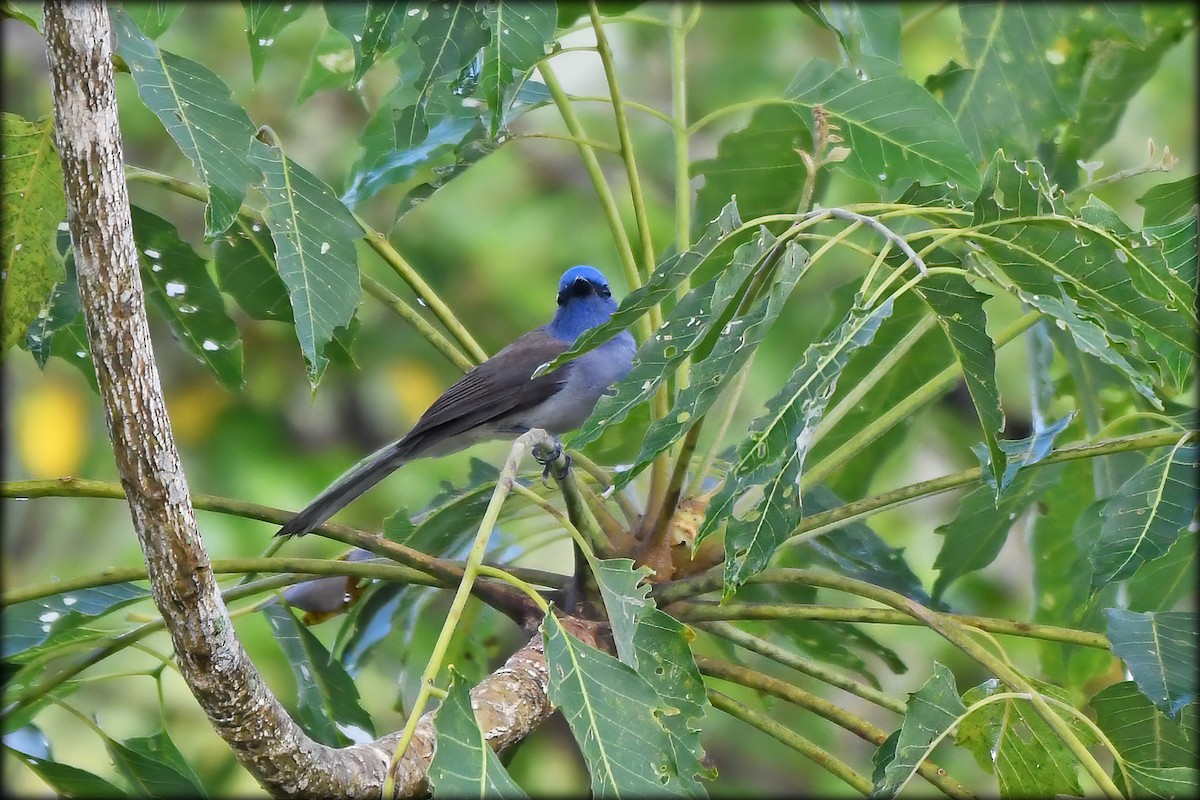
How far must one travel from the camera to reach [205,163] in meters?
1.66

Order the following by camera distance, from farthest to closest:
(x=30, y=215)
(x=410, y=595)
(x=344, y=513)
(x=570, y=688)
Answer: (x=344, y=513), (x=410, y=595), (x=30, y=215), (x=570, y=688)

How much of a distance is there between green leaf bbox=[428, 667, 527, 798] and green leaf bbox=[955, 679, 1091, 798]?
696mm

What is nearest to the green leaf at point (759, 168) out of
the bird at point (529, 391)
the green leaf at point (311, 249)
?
the bird at point (529, 391)

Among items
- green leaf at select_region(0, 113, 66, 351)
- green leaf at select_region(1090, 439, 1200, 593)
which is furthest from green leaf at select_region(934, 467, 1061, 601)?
green leaf at select_region(0, 113, 66, 351)

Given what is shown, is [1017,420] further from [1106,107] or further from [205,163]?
[205,163]

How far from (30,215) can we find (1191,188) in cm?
183

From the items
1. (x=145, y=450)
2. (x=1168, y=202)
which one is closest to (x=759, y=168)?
(x=1168, y=202)

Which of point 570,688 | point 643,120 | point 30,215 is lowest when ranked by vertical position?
point 570,688

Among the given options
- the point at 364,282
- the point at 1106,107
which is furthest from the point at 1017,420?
the point at 364,282

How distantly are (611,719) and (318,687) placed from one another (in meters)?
0.94

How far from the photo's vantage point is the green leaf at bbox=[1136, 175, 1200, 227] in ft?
6.44

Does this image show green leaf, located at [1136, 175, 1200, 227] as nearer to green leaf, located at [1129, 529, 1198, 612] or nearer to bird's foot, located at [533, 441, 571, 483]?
green leaf, located at [1129, 529, 1198, 612]

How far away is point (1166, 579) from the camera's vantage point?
2.34 metres

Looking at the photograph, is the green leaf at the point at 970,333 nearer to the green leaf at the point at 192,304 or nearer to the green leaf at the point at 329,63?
the green leaf at the point at 192,304
